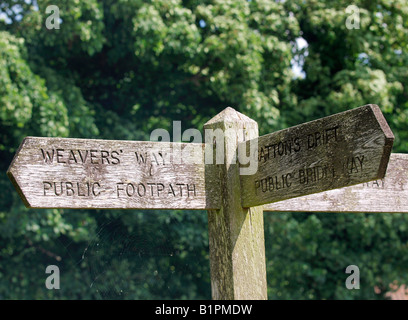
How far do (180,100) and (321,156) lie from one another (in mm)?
9491

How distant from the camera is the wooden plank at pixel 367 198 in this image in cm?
222

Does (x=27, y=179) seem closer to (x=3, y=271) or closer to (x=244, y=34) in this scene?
(x=244, y=34)

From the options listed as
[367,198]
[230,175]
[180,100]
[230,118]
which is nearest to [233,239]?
[230,175]

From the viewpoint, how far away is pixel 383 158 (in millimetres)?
1613

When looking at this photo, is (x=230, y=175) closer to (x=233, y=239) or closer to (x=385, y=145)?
(x=233, y=239)

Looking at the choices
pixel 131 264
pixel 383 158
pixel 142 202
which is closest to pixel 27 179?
pixel 142 202

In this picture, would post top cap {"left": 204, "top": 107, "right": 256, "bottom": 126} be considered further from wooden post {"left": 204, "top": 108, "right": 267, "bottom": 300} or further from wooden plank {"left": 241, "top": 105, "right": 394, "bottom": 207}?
wooden plank {"left": 241, "top": 105, "right": 394, "bottom": 207}

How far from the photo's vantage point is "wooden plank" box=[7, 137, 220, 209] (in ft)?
5.90

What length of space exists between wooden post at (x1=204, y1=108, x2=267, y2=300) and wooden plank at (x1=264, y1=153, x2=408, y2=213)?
14 cm

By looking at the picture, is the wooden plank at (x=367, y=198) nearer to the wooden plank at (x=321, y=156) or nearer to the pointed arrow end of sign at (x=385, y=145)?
the wooden plank at (x=321, y=156)

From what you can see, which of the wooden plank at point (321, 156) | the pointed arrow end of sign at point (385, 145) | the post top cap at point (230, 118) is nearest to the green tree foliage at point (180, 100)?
the post top cap at point (230, 118)

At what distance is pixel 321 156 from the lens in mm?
1791

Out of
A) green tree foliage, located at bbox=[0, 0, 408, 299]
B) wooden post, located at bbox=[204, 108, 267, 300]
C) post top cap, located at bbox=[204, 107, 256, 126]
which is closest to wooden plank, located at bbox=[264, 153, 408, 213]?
wooden post, located at bbox=[204, 108, 267, 300]

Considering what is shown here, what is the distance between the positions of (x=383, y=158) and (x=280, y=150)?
15.2 inches
